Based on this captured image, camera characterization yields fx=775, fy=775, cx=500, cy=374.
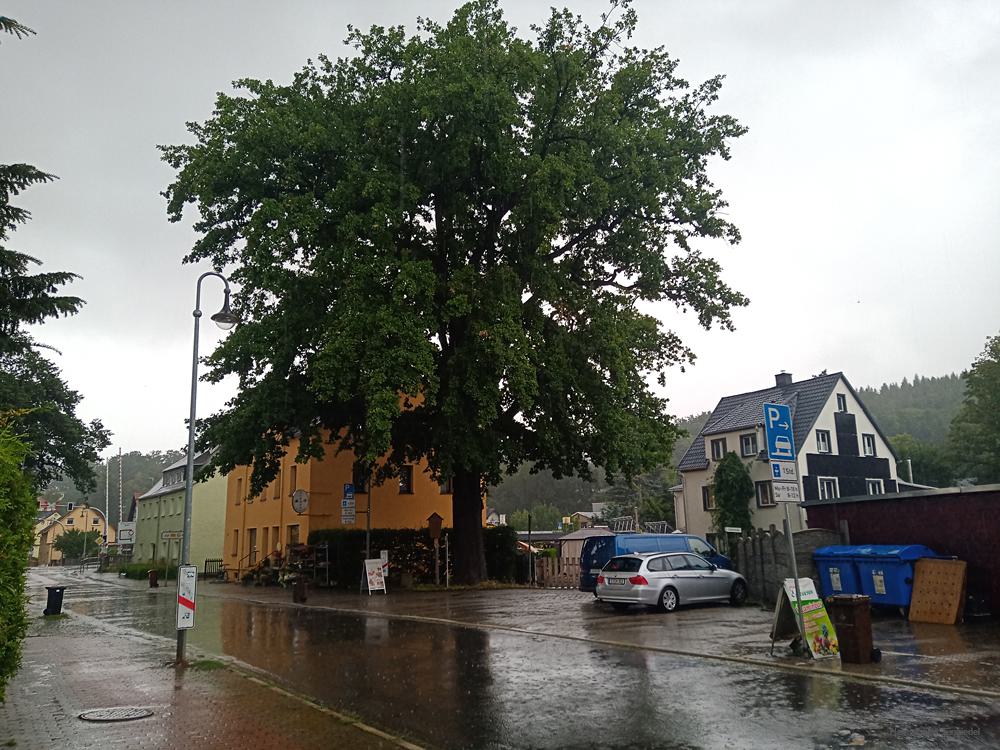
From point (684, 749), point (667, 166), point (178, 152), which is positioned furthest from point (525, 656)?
point (178, 152)

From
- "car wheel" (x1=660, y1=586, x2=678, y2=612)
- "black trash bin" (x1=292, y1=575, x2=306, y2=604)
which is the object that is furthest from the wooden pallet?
"black trash bin" (x1=292, y1=575, x2=306, y2=604)

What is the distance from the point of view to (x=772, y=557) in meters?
18.7

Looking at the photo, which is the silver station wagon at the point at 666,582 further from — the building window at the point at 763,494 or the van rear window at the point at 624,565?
the building window at the point at 763,494

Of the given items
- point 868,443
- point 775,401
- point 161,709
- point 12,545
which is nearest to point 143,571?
point 775,401

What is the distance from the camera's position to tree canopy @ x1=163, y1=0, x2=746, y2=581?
22.1 m

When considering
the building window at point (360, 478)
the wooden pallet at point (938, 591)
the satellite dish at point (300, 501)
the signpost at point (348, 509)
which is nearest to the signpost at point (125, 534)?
the satellite dish at point (300, 501)

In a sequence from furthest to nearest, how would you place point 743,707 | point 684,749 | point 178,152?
point 178,152 < point 743,707 < point 684,749

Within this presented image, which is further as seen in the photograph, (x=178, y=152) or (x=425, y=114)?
(x=178, y=152)

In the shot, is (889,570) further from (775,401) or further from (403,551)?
(775,401)

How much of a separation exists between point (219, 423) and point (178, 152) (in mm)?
9392

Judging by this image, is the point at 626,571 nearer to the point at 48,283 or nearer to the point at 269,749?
the point at 269,749

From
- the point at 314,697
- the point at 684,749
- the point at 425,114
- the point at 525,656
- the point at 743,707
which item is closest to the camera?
the point at 684,749

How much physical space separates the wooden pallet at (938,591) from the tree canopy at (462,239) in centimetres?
988

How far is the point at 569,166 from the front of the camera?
22125 millimetres
